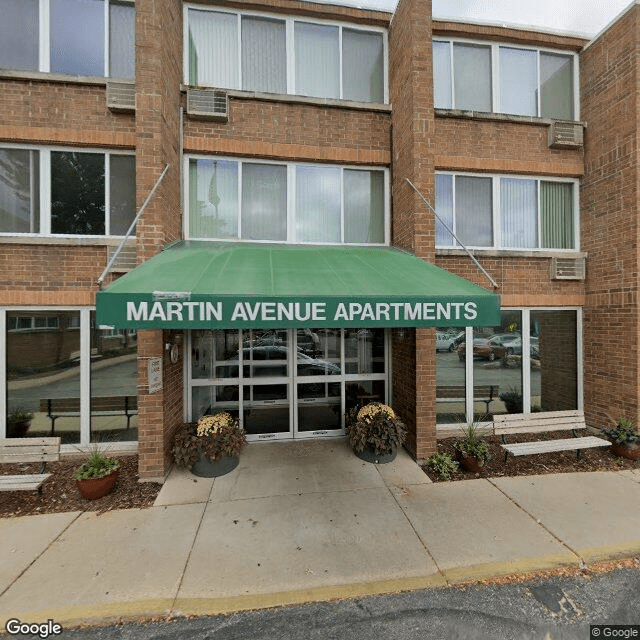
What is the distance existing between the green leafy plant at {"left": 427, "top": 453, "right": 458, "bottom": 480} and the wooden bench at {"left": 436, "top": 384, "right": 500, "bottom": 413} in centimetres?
157

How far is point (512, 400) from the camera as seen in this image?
7.41 meters

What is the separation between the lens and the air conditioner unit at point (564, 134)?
7.27 meters

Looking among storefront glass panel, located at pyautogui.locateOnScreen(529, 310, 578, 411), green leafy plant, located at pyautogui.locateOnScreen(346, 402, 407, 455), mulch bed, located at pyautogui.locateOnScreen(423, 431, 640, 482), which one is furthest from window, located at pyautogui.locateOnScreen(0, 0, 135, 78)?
storefront glass panel, located at pyautogui.locateOnScreen(529, 310, 578, 411)

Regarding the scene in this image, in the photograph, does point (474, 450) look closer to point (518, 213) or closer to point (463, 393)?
point (463, 393)

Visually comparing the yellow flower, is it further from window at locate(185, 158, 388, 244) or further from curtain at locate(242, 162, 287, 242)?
curtain at locate(242, 162, 287, 242)

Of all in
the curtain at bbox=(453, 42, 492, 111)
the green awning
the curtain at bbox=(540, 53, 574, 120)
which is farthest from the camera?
the curtain at bbox=(540, 53, 574, 120)

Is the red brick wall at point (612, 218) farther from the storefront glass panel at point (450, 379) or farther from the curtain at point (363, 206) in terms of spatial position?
the curtain at point (363, 206)

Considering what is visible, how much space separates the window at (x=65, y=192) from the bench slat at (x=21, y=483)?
415cm

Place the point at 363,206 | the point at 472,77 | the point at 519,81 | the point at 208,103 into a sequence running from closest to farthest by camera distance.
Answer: the point at 208,103
the point at 363,206
the point at 472,77
the point at 519,81

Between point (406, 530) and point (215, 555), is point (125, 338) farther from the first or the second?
point (406, 530)

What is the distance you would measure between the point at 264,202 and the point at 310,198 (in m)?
0.97

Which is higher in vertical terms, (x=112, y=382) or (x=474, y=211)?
(x=474, y=211)

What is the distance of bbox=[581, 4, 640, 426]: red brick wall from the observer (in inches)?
259

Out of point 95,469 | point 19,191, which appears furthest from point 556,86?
point 95,469
